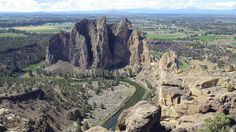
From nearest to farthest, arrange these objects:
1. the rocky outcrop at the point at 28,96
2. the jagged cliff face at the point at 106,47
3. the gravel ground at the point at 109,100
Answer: the rocky outcrop at the point at 28,96 < the gravel ground at the point at 109,100 < the jagged cliff face at the point at 106,47

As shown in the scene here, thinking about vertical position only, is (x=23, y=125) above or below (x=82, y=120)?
above

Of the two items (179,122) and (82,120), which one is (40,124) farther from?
(179,122)

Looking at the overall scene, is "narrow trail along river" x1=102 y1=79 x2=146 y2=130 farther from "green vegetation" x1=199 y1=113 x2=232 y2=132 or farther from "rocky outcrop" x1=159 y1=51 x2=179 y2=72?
"green vegetation" x1=199 y1=113 x2=232 y2=132

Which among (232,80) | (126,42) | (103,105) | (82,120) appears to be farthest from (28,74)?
(232,80)

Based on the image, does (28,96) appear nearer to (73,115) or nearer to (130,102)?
(73,115)

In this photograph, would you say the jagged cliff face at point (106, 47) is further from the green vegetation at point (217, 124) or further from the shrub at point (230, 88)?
the green vegetation at point (217, 124)

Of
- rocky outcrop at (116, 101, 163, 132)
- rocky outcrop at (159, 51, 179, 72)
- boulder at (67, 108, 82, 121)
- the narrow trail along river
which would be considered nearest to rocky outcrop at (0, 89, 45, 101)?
boulder at (67, 108, 82, 121)

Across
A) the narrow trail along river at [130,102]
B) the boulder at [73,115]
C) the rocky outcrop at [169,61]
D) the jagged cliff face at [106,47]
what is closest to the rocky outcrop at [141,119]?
the narrow trail along river at [130,102]
